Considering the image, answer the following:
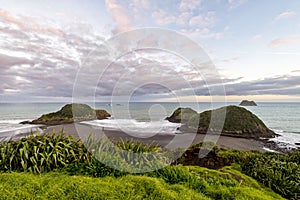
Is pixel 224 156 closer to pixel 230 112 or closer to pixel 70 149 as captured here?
pixel 70 149

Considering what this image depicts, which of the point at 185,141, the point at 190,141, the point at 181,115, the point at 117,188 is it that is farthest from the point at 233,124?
the point at 117,188

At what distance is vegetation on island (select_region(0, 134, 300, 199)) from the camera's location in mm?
3762

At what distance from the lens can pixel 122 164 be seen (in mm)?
4906

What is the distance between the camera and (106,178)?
4410 millimetres

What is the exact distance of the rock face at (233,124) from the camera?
26047mm

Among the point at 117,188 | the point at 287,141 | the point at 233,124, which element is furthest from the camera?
the point at 233,124

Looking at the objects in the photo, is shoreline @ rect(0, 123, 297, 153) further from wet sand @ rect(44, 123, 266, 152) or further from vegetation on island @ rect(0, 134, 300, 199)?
vegetation on island @ rect(0, 134, 300, 199)

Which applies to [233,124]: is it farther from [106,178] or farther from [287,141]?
[106,178]

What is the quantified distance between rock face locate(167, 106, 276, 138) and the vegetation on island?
2079cm

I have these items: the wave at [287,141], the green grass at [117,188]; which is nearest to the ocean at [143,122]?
the wave at [287,141]

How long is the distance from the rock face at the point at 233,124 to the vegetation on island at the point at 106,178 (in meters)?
20.8

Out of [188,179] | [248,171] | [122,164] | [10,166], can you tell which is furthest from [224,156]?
[10,166]

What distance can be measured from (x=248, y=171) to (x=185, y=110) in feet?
92.1

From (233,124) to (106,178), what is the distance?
26383 millimetres
